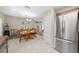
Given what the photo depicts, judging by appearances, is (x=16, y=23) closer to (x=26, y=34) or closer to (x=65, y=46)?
(x=26, y=34)

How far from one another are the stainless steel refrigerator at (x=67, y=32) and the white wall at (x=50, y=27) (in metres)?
0.09

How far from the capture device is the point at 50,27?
1.97m

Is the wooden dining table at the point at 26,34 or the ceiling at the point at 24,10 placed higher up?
the ceiling at the point at 24,10

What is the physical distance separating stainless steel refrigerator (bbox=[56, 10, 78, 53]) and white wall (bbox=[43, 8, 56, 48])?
0.29 ft

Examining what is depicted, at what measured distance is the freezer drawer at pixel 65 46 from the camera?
182 cm

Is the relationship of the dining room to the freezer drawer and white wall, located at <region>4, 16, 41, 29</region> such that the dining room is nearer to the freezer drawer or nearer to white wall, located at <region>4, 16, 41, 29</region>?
white wall, located at <region>4, 16, 41, 29</region>

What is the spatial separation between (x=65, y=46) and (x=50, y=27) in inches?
19.2

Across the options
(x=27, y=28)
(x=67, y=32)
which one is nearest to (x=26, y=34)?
(x=27, y=28)

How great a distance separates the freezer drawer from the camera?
182 cm

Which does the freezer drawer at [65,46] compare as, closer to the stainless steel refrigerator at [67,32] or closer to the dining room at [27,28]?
the stainless steel refrigerator at [67,32]

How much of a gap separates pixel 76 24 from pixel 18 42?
113 centimetres

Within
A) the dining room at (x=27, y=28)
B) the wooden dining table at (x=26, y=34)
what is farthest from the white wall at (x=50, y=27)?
the wooden dining table at (x=26, y=34)

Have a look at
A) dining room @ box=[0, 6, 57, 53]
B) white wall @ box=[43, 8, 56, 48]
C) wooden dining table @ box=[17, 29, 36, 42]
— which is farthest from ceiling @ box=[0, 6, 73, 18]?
wooden dining table @ box=[17, 29, 36, 42]

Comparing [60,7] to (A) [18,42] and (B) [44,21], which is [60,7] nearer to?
(B) [44,21]
